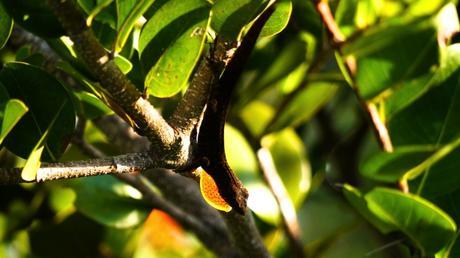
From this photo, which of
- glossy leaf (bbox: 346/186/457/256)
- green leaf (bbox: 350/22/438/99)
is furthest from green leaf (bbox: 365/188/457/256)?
green leaf (bbox: 350/22/438/99)

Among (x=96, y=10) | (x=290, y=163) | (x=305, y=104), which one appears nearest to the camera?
(x=96, y=10)

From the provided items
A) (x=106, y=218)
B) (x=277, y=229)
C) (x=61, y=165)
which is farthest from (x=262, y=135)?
(x=61, y=165)

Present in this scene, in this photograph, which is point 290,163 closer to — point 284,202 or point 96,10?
point 284,202

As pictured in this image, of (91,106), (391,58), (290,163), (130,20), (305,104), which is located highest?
(130,20)

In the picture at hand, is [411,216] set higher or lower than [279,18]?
lower

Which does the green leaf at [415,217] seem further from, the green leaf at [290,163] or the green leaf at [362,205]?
the green leaf at [290,163]

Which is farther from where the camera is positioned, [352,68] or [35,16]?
[352,68]

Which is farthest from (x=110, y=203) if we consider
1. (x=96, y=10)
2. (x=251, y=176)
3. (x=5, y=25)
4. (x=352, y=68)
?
(x=96, y=10)

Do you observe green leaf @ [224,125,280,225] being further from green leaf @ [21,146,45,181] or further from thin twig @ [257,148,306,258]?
green leaf @ [21,146,45,181]
